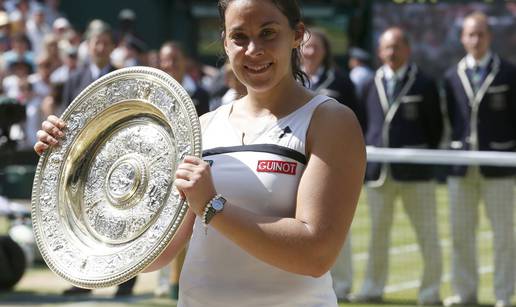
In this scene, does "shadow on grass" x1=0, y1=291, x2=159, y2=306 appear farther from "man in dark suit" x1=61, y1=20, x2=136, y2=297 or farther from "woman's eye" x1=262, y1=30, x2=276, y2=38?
"woman's eye" x1=262, y1=30, x2=276, y2=38

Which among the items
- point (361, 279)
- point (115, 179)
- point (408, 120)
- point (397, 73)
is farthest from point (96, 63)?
point (115, 179)

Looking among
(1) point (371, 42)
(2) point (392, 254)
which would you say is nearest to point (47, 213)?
(2) point (392, 254)

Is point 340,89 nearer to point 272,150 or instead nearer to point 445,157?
point 445,157

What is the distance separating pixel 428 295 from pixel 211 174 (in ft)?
19.9

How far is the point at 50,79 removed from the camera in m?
14.9

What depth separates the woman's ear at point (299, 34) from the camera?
332cm

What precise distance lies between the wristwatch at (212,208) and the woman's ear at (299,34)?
0.57 m

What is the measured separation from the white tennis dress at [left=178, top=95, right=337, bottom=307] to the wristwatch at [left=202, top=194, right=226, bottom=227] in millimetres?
105

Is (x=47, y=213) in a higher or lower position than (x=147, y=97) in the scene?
lower

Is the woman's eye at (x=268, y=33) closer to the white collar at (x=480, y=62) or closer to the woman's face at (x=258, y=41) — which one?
the woman's face at (x=258, y=41)

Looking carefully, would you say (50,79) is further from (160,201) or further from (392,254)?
(160,201)

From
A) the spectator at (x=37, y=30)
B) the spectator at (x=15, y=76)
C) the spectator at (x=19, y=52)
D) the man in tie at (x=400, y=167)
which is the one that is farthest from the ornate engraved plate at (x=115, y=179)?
the spectator at (x=37, y=30)

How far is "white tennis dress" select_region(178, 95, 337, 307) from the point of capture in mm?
3180

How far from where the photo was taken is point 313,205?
10.2 feet
